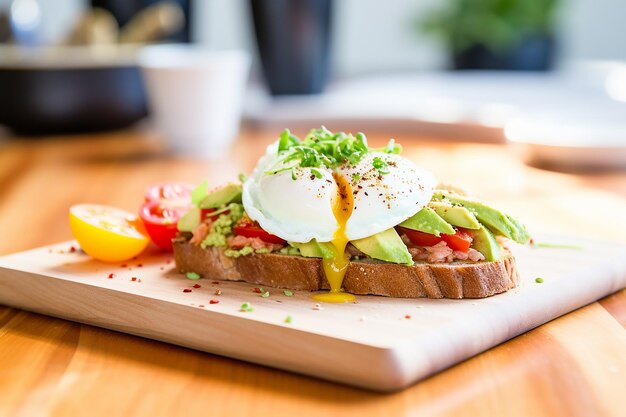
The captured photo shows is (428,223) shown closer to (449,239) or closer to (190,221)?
(449,239)

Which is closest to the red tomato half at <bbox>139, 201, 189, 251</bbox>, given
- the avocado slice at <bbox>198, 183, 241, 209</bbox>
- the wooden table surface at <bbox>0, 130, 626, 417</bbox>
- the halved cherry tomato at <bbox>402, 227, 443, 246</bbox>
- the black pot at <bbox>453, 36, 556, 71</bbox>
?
the avocado slice at <bbox>198, 183, 241, 209</bbox>

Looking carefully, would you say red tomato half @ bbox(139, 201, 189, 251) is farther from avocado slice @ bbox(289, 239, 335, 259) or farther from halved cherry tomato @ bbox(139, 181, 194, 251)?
avocado slice @ bbox(289, 239, 335, 259)

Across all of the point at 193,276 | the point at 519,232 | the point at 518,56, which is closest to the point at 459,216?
the point at 519,232

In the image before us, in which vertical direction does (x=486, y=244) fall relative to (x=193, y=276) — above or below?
above

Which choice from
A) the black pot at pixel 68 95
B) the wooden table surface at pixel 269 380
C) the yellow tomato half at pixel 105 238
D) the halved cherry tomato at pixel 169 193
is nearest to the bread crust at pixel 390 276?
the wooden table surface at pixel 269 380

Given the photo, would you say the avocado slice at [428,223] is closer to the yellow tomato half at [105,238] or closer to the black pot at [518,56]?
the yellow tomato half at [105,238]

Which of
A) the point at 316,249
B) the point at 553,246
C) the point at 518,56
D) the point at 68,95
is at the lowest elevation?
the point at 518,56

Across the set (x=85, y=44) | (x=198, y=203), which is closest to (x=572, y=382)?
(x=198, y=203)
